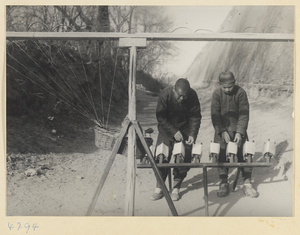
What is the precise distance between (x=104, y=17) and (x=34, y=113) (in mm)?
2114

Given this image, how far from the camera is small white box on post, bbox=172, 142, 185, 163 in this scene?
15.0ft

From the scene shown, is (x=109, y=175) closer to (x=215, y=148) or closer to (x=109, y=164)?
(x=109, y=164)

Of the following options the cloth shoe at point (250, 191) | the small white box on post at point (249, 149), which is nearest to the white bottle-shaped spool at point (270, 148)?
the small white box on post at point (249, 149)

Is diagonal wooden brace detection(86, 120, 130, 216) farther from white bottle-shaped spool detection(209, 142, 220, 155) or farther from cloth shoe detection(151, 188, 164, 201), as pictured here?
white bottle-shaped spool detection(209, 142, 220, 155)

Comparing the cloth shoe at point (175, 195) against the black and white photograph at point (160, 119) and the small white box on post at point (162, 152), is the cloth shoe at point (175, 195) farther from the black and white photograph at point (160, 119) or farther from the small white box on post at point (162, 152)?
the small white box on post at point (162, 152)

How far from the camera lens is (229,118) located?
195 inches

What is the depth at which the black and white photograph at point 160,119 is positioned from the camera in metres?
4.48

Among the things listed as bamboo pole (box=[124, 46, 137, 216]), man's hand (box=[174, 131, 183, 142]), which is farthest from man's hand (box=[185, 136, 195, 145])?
bamboo pole (box=[124, 46, 137, 216])

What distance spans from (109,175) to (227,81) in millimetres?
2298

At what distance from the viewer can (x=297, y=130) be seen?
446cm

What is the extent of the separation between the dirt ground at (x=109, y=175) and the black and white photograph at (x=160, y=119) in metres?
0.02

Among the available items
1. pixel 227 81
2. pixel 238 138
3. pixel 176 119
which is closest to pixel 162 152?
pixel 176 119
